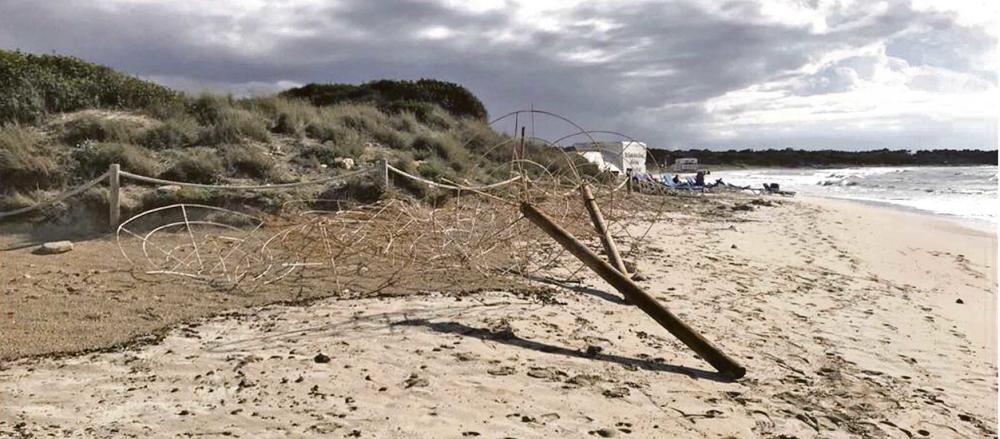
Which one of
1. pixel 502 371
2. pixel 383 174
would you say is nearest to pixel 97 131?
pixel 383 174

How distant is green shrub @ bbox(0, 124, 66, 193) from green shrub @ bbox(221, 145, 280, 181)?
242 cm

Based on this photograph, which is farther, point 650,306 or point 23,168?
point 23,168

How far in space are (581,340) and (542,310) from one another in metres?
0.74

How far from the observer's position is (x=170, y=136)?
12.6 metres

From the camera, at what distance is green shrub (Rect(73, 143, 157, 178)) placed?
11117mm

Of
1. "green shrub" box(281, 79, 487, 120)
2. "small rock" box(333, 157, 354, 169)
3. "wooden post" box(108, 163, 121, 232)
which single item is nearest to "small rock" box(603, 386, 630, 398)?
"wooden post" box(108, 163, 121, 232)

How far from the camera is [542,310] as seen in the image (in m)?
5.41

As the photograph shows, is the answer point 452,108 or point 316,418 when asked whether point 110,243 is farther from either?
point 452,108

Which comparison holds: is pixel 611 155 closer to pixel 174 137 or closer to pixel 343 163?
pixel 343 163

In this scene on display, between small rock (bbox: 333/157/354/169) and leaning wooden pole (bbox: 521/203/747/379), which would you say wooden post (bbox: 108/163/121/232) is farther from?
leaning wooden pole (bbox: 521/203/747/379)

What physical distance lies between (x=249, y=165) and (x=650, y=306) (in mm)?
9052

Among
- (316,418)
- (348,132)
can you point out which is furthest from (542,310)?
(348,132)

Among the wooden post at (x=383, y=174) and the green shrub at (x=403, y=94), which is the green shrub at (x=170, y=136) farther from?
the green shrub at (x=403, y=94)

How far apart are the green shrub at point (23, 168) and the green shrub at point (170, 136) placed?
66.0 inches
